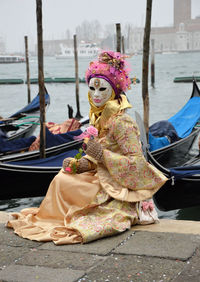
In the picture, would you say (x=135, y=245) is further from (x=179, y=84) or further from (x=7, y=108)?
(x=179, y=84)

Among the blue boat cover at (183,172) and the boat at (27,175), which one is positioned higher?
the blue boat cover at (183,172)

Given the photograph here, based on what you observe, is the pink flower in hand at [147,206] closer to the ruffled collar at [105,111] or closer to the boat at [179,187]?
the ruffled collar at [105,111]

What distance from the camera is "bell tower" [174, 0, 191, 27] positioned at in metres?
121

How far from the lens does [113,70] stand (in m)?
3.26

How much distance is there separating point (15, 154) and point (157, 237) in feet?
13.4

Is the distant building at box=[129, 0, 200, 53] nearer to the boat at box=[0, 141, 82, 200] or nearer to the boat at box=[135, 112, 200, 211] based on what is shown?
the boat at box=[0, 141, 82, 200]

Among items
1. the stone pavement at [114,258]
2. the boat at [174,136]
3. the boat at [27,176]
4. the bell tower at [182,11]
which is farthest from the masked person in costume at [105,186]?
the bell tower at [182,11]

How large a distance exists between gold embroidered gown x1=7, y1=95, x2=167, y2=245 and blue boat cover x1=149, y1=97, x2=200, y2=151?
403 centimetres

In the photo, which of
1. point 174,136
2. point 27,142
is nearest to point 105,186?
point 27,142

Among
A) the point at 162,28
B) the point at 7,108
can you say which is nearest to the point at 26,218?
the point at 7,108

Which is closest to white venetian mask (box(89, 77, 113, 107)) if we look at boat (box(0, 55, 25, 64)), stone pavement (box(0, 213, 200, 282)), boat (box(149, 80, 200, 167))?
stone pavement (box(0, 213, 200, 282))

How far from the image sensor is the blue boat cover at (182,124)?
23.7 ft

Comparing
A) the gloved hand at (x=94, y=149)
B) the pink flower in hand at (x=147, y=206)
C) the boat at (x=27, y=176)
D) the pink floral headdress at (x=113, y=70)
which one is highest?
the pink floral headdress at (x=113, y=70)

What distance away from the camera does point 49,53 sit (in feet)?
409
